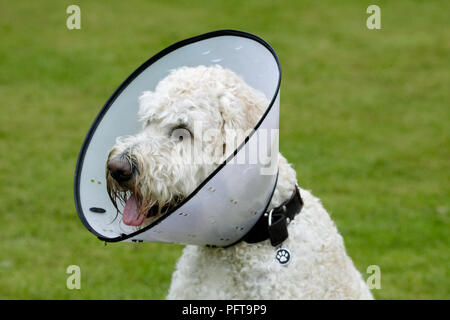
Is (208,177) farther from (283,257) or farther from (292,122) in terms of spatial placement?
(292,122)

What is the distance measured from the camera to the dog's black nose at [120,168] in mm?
3133

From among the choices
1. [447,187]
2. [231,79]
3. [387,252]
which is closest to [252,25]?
[447,187]

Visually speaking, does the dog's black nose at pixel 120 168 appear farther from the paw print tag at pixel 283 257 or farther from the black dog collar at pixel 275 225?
the paw print tag at pixel 283 257

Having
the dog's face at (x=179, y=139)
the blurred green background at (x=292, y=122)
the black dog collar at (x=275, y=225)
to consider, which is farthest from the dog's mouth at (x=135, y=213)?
the blurred green background at (x=292, y=122)

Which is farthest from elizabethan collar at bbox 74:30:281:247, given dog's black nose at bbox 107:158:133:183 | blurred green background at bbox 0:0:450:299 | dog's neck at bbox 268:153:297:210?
blurred green background at bbox 0:0:450:299

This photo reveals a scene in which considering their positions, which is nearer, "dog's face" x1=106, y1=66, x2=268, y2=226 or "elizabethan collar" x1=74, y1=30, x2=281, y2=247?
"elizabethan collar" x1=74, y1=30, x2=281, y2=247

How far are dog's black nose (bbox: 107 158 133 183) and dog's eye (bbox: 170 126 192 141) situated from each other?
294mm

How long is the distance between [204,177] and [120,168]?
1.44 ft

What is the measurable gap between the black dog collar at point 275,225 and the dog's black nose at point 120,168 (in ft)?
2.17

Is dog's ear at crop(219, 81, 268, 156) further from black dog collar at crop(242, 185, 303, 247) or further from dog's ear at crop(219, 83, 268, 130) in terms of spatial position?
black dog collar at crop(242, 185, 303, 247)

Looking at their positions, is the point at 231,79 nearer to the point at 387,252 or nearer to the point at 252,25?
the point at 387,252

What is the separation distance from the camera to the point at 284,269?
3387 millimetres

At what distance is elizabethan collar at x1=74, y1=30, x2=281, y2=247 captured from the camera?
9.45ft
